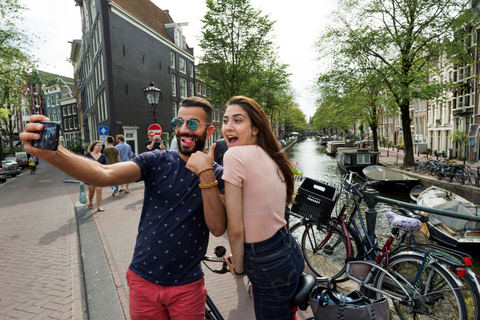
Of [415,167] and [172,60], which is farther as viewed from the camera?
[172,60]

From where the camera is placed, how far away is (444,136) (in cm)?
2838

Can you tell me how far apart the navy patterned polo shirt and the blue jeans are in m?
0.31

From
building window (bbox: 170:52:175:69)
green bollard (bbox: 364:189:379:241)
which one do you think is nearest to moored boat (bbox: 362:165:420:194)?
green bollard (bbox: 364:189:379:241)

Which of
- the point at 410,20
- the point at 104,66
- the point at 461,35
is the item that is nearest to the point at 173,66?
the point at 104,66

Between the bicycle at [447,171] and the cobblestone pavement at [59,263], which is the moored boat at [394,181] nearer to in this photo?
the bicycle at [447,171]

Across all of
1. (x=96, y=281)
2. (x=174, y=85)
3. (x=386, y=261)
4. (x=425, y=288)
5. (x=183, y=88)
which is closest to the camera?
(x=425, y=288)

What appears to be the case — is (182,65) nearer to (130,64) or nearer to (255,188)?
(130,64)

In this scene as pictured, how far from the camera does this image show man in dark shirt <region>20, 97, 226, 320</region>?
1472mm

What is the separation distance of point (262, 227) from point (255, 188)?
0.19 metres

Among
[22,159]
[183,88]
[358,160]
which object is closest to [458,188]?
[358,160]

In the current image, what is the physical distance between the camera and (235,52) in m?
20.7

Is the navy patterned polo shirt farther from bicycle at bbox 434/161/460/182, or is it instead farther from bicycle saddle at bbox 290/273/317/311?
bicycle at bbox 434/161/460/182

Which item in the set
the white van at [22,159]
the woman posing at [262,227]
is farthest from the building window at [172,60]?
the woman posing at [262,227]

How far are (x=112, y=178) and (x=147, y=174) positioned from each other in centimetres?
19
